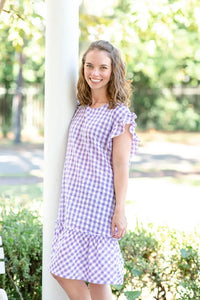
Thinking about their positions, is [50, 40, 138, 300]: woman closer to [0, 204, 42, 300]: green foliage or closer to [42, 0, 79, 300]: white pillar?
[42, 0, 79, 300]: white pillar

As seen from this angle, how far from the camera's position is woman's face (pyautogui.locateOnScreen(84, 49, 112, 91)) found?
2267 millimetres

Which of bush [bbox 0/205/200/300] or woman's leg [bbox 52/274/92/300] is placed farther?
bush [bbox 0/205/200/300]

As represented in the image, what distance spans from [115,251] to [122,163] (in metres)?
0.38

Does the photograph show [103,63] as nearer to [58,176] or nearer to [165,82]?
[58,176]

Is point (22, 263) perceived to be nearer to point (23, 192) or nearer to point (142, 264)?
point (142, 264)

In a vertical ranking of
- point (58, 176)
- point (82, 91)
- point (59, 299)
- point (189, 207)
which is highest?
point (82, 91)

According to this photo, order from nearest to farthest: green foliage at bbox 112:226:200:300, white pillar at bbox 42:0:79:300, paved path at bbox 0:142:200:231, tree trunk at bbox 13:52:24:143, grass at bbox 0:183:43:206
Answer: white pillar at bbox 42:0:79:300 → green foliage at bbox 112:226:200:300 → paved path at bbox 0:142:200:231 → grass at bbox 0:183:43:206 → tree trunk at bbox 13:52:24:143

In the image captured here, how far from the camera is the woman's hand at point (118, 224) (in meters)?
2.19

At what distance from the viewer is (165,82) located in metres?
17.0

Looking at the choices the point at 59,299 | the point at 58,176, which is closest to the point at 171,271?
the point at 59,299

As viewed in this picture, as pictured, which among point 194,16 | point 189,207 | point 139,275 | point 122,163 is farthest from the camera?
point 189,207

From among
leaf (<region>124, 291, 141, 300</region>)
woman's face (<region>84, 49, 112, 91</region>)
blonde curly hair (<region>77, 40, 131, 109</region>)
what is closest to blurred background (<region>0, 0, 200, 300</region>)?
leaf (<region>124, 291, 141, 300</region>)

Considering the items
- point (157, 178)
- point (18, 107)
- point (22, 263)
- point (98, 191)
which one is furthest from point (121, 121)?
point (18, 107)

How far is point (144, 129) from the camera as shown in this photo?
17062mm
